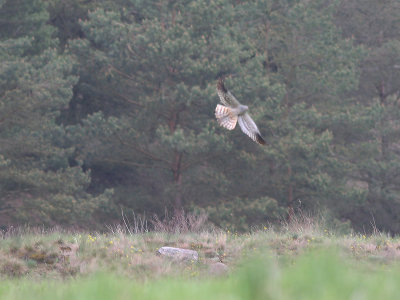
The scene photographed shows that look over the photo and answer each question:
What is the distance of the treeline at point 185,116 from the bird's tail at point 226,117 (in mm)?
9984

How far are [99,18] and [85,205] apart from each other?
707 cm

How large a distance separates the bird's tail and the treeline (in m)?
9.98

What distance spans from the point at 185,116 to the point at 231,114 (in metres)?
14.3

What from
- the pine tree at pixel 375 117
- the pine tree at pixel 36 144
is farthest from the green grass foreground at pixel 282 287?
the pine tree at pixel 375 117

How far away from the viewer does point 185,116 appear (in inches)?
1009

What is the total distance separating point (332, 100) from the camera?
2822cm

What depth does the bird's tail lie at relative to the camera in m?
11.3

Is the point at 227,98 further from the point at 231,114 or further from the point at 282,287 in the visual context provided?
the point at 282,287

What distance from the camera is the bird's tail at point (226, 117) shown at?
11.3 meters

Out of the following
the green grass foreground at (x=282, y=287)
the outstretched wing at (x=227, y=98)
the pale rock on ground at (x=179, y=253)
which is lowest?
the pale rock on ground at (x=179, y=253)

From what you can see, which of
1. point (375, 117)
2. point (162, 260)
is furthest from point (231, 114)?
point (375, 117)

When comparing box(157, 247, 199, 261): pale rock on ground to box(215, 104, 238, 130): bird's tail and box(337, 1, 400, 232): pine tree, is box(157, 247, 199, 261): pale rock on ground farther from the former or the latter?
box(337, 1, 400, 232): pine tree

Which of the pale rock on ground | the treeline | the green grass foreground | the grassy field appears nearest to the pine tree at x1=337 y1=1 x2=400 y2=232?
the treeline

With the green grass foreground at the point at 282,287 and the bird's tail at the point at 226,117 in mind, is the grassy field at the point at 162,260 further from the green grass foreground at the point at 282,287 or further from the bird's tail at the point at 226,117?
the bird's tail at the point at 226,117
